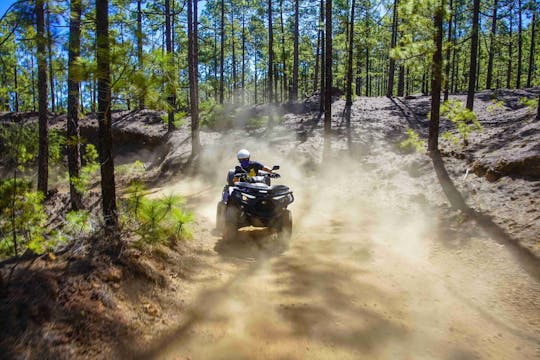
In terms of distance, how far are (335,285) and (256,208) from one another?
7.30ft

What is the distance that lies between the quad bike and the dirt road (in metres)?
0.38

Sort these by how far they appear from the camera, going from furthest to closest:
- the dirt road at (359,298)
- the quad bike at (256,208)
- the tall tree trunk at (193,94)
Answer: the tall tree trunk at (193,94) → the quad bike at (256,208) → the dirt road at (359,298)

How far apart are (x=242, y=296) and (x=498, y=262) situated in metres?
4.26

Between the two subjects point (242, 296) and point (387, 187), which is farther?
point (387, 187)

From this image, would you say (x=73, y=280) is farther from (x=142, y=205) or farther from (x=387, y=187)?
(x=387, y=187)

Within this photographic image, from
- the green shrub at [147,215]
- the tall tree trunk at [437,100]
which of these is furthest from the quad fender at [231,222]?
the tall tree trunk at [437,100]

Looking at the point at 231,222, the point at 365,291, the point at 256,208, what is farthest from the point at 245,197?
the point at 365,291

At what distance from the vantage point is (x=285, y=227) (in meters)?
6.88

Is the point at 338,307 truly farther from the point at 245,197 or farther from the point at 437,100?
the point at 437,100

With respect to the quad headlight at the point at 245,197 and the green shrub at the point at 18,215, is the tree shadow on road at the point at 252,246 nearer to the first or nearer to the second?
the quad headlight at the point at 245,197

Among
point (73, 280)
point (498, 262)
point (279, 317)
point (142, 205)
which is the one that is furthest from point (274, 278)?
point (498, 262)

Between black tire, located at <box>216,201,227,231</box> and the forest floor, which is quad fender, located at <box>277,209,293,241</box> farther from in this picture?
black tire, located at <box>216,201,227,231</box>

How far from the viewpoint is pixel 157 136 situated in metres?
22.4

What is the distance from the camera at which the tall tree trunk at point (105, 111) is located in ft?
14.1
